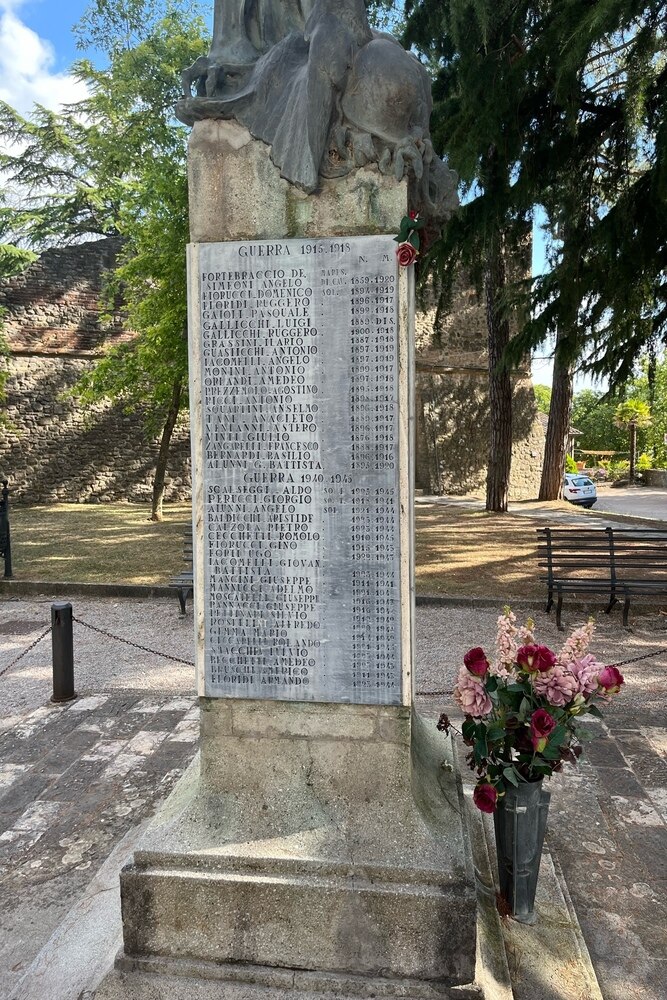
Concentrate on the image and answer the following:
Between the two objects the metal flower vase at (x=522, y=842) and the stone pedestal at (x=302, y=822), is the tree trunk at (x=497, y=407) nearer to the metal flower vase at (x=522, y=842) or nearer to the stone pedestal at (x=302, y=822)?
the stone pedestal at (x=302, y=822)

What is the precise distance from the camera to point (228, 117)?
2.70 m

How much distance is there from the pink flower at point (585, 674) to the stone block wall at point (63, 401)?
19.1 metres

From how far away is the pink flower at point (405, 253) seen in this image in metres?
2.63

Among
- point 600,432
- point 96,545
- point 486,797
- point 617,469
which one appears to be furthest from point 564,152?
point 600,432

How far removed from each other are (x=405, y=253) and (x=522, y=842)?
2280 mm

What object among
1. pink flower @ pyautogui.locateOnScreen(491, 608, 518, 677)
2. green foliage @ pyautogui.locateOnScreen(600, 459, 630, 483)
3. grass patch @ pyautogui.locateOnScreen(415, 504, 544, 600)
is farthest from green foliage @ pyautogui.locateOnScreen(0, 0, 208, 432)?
green foliage @ pyautogui.locateOnScreen(600, 459, 630, 483)

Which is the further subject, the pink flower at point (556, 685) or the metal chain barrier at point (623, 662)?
the metal chain barrier at point (623, 662)

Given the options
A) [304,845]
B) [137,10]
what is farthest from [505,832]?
[137,10]

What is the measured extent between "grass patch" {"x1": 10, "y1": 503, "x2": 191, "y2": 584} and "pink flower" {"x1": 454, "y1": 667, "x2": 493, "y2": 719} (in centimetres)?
742

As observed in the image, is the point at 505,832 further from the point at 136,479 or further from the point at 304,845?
the point at 136,479

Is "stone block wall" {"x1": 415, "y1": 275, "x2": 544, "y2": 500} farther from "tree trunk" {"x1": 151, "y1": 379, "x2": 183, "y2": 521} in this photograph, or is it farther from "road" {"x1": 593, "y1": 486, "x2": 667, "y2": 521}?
"tree trunk" {"x1": 151, "y1": 379, "x2": 183, "y2": 521}

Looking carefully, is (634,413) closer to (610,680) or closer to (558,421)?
(558,421)

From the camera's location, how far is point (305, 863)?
2561mm

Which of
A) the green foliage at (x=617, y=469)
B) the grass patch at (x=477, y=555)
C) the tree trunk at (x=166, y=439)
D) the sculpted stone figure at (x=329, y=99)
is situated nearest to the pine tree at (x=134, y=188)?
the tree trunk at (x=166, y=439)
